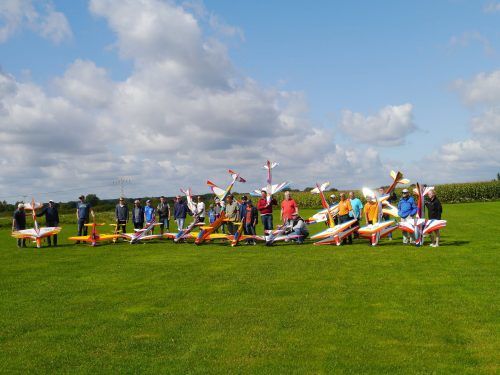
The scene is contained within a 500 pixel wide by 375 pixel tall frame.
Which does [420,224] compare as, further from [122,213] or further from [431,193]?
[122,213]

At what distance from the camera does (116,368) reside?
5.82 meters

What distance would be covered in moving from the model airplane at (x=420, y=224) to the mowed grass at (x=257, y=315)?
1929mm

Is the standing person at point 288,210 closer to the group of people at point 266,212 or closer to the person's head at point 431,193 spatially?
the group of people at point 266,212

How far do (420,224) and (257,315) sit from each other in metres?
9.77

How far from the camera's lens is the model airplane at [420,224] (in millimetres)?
15664

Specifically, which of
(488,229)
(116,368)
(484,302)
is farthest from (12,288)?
(488,229)

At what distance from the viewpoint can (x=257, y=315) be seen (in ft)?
25.7

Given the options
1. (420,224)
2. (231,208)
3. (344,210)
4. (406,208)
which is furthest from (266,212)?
(420,224)

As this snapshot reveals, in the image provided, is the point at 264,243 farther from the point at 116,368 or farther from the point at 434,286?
the point at 116,368

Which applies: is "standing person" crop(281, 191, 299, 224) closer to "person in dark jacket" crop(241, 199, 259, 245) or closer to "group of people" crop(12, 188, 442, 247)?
"group of people" crop(12, 188, 442, 247)

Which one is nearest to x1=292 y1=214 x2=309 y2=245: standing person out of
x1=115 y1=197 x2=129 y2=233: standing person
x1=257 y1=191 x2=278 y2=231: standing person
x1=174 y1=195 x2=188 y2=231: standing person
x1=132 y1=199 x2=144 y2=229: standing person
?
x1=257 y1=191 x2=278 y2=231: standing person

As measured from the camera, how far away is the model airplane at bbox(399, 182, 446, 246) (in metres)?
15.7

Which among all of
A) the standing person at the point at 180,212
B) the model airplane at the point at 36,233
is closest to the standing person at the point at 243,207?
the standing person at the point at 180,212

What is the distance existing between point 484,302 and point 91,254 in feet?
39.5
